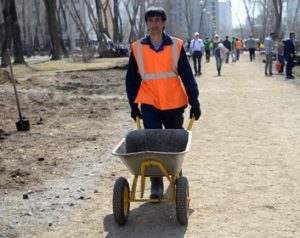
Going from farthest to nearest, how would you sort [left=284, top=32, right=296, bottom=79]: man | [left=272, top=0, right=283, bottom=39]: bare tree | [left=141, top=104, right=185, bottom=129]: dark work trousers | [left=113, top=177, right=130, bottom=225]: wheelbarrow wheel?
[left=272, top=0, right=283, bottom=39]: bare tree < [left=284, top=32, right=296, bottom=79]: man < [left=141, top=104, right=185, bottom=129]: dark work trousers < [left=113, top=177, right=130, bottom=225]: wheelbarrow wheel

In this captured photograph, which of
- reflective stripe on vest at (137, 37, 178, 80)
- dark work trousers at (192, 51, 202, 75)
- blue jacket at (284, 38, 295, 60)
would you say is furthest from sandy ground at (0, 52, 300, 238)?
dark work trousers at (192, 51, 202, 75)

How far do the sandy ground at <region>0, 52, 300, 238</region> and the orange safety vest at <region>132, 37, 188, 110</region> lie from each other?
3.57 feet

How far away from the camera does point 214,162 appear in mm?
7535

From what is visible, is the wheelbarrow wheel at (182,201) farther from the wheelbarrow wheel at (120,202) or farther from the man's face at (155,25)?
the man's face at (155,25)

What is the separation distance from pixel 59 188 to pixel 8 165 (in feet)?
4.66

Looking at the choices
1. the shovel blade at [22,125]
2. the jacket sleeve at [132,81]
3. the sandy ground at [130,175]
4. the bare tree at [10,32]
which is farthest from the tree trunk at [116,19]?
the jacket sleeve at [132,81]

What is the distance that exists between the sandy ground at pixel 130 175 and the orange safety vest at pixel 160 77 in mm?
1089

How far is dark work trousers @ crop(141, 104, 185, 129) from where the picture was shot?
5652mm

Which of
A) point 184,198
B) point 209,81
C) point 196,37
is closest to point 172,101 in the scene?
point 184,198

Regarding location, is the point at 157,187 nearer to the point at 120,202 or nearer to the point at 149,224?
the point at 149,224

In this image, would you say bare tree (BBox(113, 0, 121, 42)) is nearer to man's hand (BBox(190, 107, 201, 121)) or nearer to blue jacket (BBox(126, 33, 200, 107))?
blue jacket (BBox(126, 33, 200, 107))

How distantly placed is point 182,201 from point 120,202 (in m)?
0.57

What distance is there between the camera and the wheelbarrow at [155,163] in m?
4.93

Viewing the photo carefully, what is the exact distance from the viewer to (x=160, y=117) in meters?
5.73
